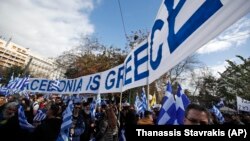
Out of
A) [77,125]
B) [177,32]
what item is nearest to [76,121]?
[77,125]

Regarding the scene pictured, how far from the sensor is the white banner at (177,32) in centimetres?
206

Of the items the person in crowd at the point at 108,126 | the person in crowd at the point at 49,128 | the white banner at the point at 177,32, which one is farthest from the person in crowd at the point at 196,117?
the person in crowd at the point at 108,126

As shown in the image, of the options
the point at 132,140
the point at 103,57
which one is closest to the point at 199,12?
the point at 132,140

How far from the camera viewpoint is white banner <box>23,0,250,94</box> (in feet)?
6.77

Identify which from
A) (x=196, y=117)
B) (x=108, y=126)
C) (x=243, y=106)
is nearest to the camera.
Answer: (x=196, y=117)

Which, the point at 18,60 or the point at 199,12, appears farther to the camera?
the point at 18,60

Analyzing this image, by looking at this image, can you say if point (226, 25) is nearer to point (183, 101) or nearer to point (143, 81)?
point (143, 81)

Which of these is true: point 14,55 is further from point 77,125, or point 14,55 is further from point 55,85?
point 77,125

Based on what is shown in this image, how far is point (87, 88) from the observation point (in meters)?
8.32

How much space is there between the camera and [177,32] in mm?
2787

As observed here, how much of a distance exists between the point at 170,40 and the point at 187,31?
0.39 meters

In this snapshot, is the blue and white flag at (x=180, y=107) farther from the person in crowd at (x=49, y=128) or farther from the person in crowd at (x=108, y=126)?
the person in crowd at (x=108, y=126)

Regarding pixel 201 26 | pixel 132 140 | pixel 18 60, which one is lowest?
pixel 132 140

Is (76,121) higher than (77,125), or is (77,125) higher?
(76,121)
